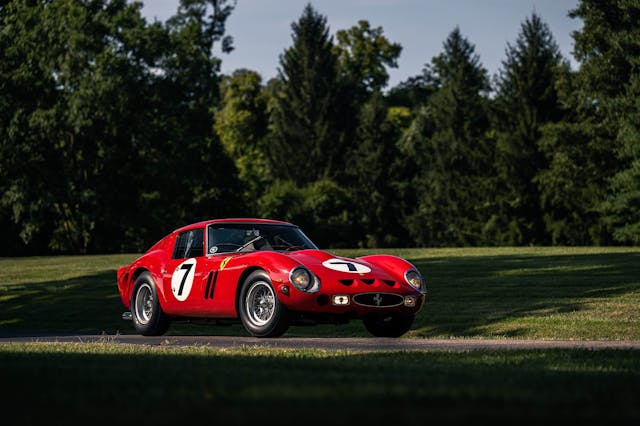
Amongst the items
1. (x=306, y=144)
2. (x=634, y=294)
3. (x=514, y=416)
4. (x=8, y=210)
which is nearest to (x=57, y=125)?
(x=8, y=210)

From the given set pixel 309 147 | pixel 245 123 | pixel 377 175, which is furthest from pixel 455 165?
pixel 245 123

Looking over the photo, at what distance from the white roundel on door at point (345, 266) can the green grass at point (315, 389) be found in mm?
3507

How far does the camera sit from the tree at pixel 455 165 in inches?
2517

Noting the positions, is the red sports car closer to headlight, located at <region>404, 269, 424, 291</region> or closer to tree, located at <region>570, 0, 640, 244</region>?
headlight, located at <region>404, 269, 424, 291</region>

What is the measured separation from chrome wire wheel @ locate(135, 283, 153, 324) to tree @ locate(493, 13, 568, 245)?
4675 cm

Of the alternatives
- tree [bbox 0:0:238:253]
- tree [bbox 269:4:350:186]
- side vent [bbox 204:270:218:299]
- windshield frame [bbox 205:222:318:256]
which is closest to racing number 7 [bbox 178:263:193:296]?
windshield frame [bbox 205:222:318:256]

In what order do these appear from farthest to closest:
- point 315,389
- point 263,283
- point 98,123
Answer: point 98,123
point 263,283
point 315,389

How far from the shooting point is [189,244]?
47.2ft

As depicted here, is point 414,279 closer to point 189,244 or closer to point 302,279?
point 302,279

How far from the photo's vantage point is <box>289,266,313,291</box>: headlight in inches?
475

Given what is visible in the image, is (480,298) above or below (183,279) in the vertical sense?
below

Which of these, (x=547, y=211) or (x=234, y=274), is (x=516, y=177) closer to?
(x=547, y=211)

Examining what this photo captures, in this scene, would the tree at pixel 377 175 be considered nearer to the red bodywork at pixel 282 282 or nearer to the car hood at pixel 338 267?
the red bodywork at pixel 282 282

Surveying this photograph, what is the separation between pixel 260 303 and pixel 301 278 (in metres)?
0.87
